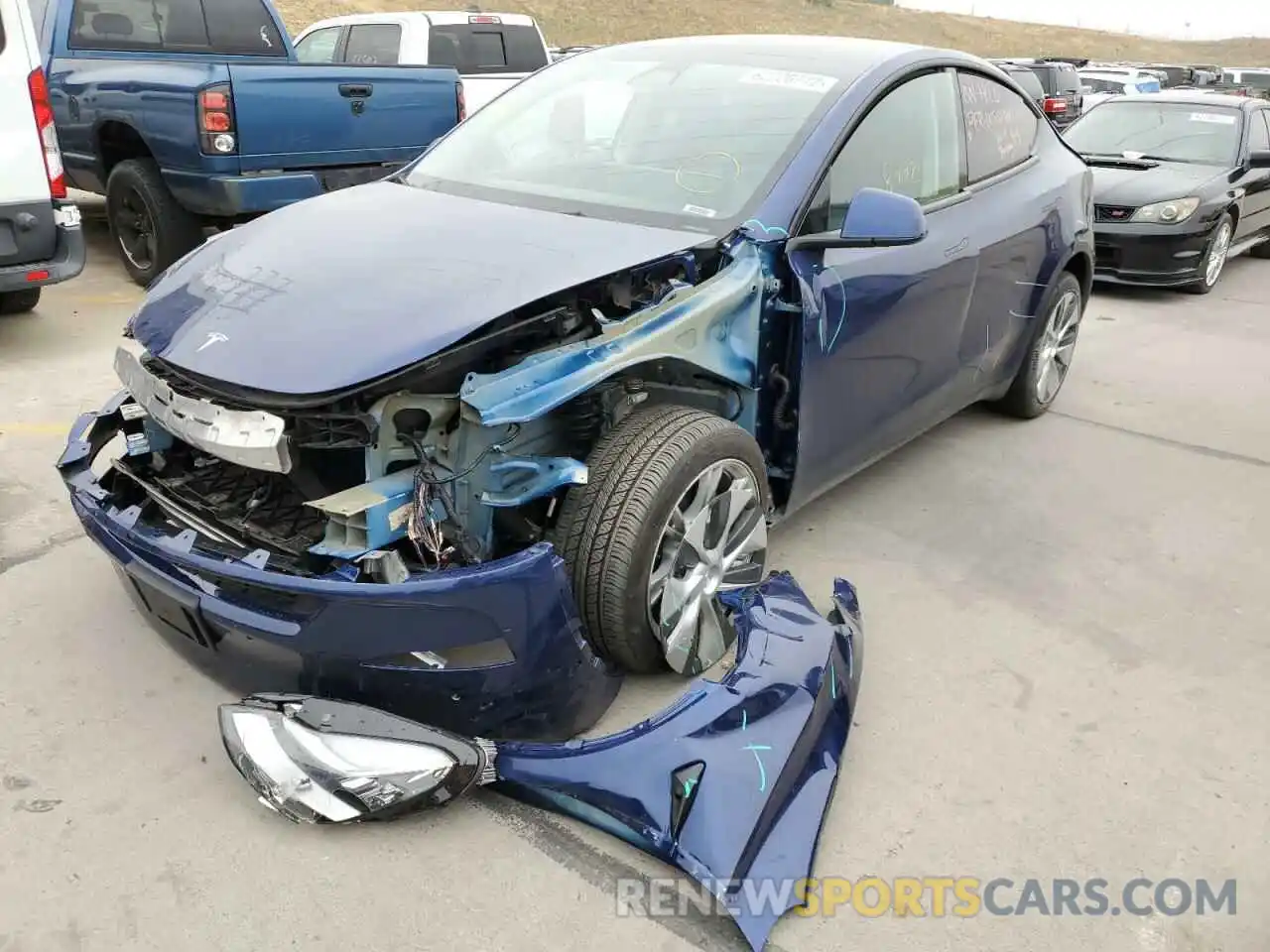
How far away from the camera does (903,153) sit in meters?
3.62

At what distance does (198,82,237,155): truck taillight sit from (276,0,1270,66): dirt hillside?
96.1 feet

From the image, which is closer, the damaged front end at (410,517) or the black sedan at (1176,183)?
the damaged front end at (410,517)

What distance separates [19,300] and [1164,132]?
9125 millimetres

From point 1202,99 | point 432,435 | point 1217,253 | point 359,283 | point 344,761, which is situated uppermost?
point 359,283

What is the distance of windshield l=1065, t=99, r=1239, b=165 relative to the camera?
9.05m

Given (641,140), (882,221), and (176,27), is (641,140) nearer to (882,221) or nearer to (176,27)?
(882,221)

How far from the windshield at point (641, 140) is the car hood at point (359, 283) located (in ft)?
0.64

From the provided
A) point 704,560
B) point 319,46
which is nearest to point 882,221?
point 704,560

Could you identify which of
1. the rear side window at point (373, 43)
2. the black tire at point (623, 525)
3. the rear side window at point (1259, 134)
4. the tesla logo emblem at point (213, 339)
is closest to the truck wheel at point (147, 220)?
the rear side window at point (373, 43)

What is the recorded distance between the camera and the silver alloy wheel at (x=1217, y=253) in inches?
337

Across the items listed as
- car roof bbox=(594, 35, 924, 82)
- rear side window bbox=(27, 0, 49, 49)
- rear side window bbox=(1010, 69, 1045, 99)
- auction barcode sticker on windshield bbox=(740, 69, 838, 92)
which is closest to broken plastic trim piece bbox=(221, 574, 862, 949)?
auction barcode sticker on windshield bbox=(740, 69, 838, 92)

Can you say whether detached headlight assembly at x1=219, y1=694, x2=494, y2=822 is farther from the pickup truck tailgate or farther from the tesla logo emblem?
the pickup truck tailgate

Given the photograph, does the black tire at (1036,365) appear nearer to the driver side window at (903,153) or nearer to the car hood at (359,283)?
the driver side window at (903,153)

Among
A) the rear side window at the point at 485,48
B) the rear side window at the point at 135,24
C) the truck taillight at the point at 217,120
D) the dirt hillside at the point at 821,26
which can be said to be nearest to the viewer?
the truck taillight at the point at 217,120
